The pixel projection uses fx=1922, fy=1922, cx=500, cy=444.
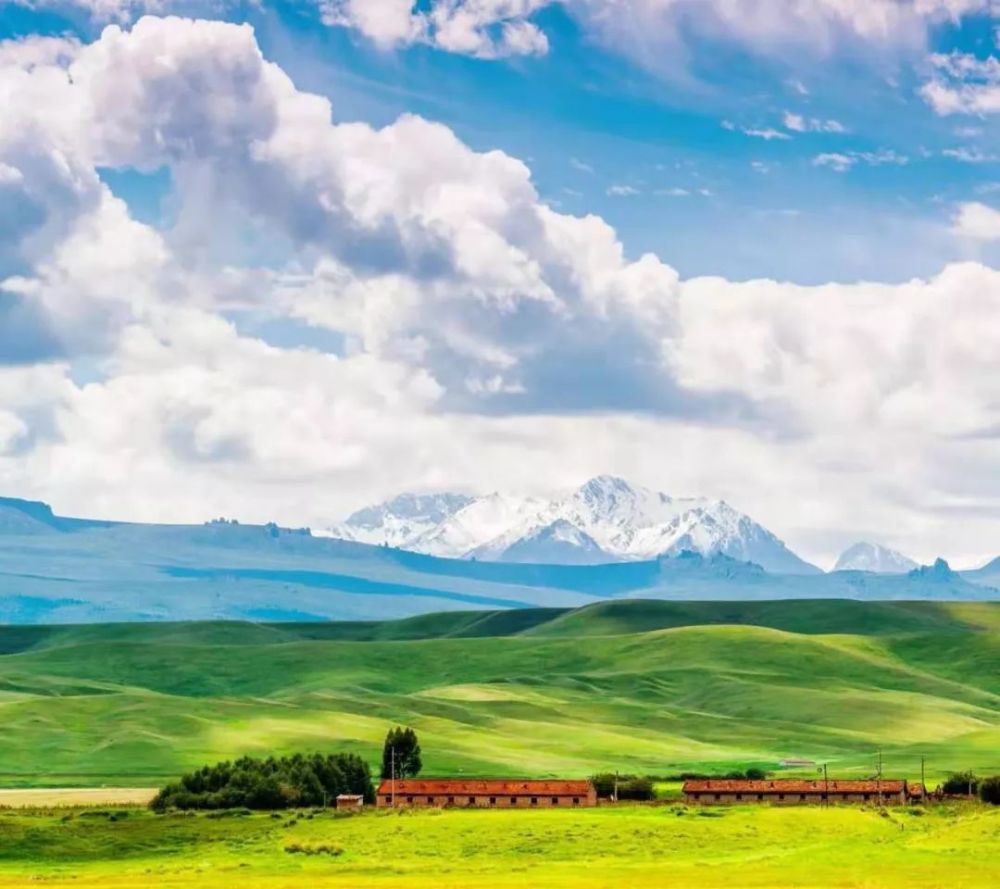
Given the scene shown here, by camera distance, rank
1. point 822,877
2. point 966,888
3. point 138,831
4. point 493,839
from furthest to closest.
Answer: point 138,831, point 493,839, point 822,877, point 966,888

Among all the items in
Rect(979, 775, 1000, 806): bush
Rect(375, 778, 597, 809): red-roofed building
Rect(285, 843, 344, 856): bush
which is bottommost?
Rect(285, 843, 344, 856): bush

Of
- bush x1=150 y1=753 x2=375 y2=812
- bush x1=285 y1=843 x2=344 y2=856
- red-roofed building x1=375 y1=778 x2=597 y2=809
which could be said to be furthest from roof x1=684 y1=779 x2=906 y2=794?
bush x1=285 y1=843 x2=344 y2=856

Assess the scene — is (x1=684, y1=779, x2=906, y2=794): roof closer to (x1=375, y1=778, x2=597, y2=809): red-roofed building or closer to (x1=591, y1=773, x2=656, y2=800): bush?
(x1=591, y1=773, x2=656, y2=800): bush

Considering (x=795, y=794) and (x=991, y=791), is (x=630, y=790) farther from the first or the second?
(x=991, y=791)

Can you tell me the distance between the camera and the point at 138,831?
6196 inches

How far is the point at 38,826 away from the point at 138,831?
878 cm

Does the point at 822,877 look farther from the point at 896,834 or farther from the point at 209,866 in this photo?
the point at 209,866

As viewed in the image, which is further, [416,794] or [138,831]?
[416,794]

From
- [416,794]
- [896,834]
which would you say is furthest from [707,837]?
[416,794]

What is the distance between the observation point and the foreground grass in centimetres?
12131

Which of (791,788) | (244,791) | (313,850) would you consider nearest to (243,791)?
(244,791)

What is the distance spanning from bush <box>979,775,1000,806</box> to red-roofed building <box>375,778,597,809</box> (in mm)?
37104

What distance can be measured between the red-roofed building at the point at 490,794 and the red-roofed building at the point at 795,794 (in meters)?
12.7

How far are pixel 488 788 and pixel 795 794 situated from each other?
31.1m
